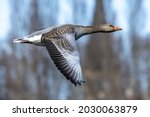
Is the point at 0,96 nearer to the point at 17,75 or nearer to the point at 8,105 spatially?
the point at 17,75

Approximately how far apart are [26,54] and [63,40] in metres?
4.78

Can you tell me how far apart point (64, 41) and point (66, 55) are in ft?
0.16

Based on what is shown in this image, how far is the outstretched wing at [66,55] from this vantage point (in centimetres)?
271

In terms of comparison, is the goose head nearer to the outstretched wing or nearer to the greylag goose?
the greylag goose

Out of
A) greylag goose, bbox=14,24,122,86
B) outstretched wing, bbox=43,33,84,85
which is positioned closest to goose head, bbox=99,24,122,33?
greylag goose, bbox=14,24,122,86

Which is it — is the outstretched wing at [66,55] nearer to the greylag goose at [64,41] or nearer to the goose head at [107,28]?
the greylag goose at [64,41]

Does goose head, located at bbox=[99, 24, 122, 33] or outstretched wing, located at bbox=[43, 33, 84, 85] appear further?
goose head, located at bbox=[99, 24, 122, 33]

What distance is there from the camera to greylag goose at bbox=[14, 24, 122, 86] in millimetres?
2746

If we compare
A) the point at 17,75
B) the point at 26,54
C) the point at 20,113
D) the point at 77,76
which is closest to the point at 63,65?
the point at 77,76

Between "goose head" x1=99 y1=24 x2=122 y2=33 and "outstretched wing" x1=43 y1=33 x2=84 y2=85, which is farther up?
"goose head" x1=99 y1=24 x2=122 y2=33

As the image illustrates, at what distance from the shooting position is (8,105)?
3578mm

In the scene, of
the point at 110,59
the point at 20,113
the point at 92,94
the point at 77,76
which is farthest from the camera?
the point at 110,59

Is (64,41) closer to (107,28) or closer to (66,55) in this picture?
(66,55)

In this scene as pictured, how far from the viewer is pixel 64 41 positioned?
9.23 ft
